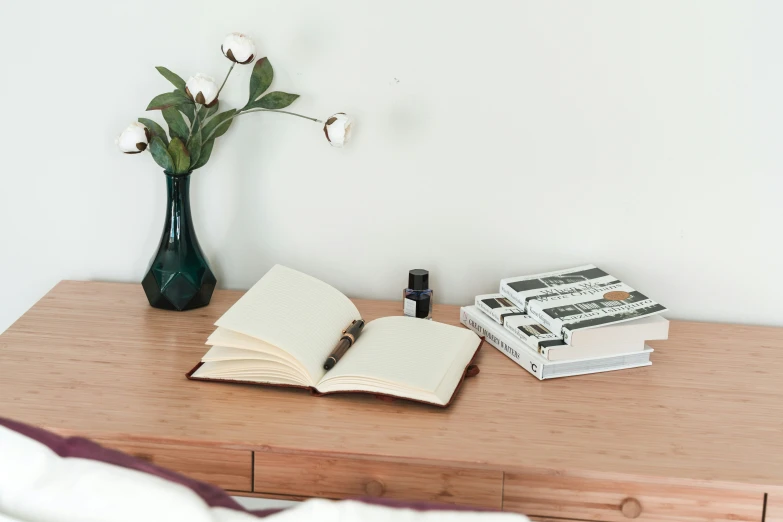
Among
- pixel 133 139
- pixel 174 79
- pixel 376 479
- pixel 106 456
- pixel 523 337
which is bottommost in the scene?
pixel 376 479

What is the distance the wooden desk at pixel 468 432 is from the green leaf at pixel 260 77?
0.47 meters

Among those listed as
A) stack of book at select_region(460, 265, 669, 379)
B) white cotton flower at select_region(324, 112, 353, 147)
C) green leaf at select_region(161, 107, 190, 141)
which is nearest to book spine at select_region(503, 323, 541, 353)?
stack of book at select_region(460, 265, 669, 379)

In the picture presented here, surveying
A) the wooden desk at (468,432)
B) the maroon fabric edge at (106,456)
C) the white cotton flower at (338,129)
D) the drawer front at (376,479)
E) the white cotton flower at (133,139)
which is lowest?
the drawer front at (376,479)

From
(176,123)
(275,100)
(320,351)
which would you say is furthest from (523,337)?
(176,123)

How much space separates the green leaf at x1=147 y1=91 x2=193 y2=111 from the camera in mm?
1446

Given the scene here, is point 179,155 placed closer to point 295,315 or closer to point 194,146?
point 194,146

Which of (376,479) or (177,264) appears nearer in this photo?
(376,479)

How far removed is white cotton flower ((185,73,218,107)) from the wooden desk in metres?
0.43

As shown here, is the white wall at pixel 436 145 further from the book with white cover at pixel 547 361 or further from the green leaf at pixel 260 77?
the book with white cover at pixel 547 361

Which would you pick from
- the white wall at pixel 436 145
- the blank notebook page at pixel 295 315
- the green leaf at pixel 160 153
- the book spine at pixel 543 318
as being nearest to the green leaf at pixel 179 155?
the green leaf at pixel 160 153

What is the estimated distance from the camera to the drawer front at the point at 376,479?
111 centimetres

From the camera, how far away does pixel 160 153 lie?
4.81 ft

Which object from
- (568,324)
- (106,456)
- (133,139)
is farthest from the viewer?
(133,139)

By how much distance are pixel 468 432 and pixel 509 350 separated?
0.85 feet
